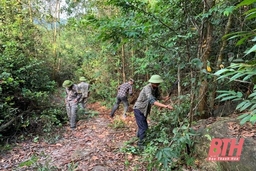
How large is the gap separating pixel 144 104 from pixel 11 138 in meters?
4.02

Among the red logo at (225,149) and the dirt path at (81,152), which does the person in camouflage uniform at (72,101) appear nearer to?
the dirt path at (81,152)

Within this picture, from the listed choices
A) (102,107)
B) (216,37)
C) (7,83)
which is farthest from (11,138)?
(216,37)

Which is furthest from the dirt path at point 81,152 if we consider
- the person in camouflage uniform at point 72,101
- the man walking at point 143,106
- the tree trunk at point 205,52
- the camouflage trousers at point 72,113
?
the tree trunk at point 205,52

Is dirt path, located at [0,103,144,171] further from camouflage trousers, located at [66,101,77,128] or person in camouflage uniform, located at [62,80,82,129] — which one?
person in camouflage uniform, located at [62,80,82,129]

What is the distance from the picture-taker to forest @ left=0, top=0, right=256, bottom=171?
3.10 meters

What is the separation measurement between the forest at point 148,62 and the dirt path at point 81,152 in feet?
0.87

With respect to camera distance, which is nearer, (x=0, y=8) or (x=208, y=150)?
(x=208, y=150)

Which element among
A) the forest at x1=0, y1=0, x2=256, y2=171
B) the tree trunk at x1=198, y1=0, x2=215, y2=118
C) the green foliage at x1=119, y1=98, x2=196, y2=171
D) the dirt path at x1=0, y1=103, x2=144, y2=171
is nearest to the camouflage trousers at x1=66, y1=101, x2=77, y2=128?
the dirt path at x1=0, y1=103, x2=144, y2=171

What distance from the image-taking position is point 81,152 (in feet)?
15.4

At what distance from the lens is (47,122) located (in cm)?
616

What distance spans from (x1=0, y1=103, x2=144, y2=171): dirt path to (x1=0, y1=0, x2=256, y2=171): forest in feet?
0.87

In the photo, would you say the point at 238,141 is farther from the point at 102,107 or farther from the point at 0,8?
the point at 0,8

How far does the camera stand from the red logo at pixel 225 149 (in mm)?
2876

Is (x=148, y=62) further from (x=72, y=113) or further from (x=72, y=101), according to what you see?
(x=72, y=113)
